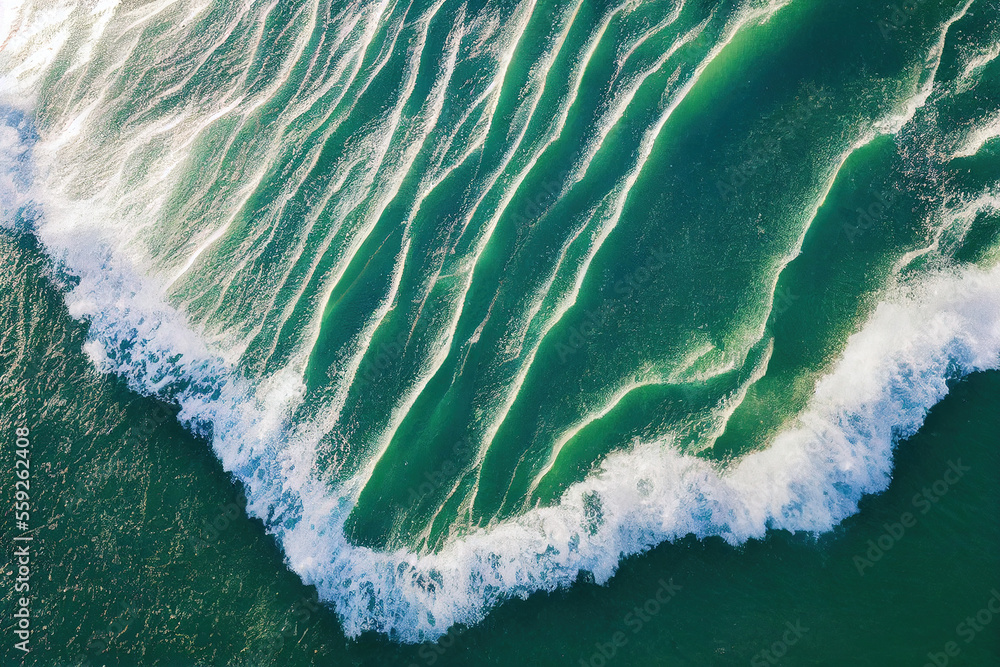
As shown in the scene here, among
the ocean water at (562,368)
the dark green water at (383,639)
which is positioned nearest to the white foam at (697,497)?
the ocean water at (562,368)

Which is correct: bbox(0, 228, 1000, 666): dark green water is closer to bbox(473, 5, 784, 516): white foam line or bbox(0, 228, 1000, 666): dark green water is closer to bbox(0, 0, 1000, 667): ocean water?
bbox(0, 0, 1000, 667): ocean water

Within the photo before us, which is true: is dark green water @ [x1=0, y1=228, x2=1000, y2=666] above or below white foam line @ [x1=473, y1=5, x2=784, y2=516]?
below

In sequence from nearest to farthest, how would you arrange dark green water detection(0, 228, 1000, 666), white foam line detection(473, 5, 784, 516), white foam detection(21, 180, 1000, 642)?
dark green water detection(0, 228, 1000, 666)
white foam detection(21, 180, 1000, 642)
white foam line detection(473, 5, 784, 516)

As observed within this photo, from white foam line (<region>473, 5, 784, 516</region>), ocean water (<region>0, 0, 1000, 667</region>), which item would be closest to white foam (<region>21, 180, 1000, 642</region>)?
ocean water (<region>0, 0, 1000, 667</region>)

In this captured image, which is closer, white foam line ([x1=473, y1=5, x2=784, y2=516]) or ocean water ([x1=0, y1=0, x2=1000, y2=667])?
ocean water ([x1=0, y1=0, x2=1000, y2=667])

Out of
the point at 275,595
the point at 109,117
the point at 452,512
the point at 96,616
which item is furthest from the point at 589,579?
the point at 109,117

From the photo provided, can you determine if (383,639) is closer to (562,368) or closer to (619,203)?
(562,368)

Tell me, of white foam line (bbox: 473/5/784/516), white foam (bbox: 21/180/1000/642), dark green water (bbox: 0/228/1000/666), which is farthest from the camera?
white foam line (bbox: 473/5/784/516)

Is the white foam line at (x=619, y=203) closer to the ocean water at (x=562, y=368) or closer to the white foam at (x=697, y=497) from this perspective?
the ocean water at (x=562, y=368)

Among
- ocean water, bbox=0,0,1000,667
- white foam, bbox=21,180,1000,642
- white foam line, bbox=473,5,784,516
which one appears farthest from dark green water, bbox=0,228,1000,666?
white foam line, bbox=473,5,784,516
